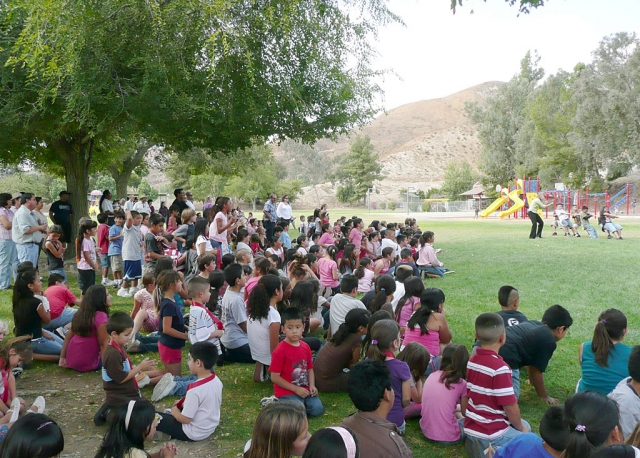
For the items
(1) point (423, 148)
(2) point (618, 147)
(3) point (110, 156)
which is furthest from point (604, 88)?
(1) point (423, 148)

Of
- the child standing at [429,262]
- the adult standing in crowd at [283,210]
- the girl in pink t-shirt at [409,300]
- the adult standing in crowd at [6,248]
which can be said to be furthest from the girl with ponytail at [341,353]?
the adult standing in crowd at [283,210]

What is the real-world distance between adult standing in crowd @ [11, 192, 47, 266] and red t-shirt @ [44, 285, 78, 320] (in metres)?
3.17

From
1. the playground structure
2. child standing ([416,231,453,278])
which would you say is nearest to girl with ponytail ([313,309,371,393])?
child standing ([416,231,453,278])

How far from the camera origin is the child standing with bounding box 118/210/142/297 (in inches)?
354

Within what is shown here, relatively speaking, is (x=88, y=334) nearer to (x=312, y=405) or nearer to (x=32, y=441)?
(x=312, y=405)

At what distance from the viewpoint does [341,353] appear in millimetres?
4812

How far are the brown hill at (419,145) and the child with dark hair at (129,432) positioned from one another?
62.9 meters

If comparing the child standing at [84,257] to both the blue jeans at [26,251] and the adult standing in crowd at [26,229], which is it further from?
the blue jeans at [26,251]

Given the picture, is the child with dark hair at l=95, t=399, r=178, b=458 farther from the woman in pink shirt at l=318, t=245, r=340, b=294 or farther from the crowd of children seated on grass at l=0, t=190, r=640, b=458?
the woman in pink shirt at l=318, t=245, r=340, b=294

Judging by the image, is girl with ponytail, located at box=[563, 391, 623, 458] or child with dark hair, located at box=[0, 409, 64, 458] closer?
child with dark hair, located at box=[0, 409, 64, 458]

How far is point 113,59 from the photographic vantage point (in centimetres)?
871

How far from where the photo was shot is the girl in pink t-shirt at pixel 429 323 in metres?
4.88

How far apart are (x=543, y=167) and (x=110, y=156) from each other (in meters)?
46.7

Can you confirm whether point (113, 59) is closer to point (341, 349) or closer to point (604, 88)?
point (341, 349)
